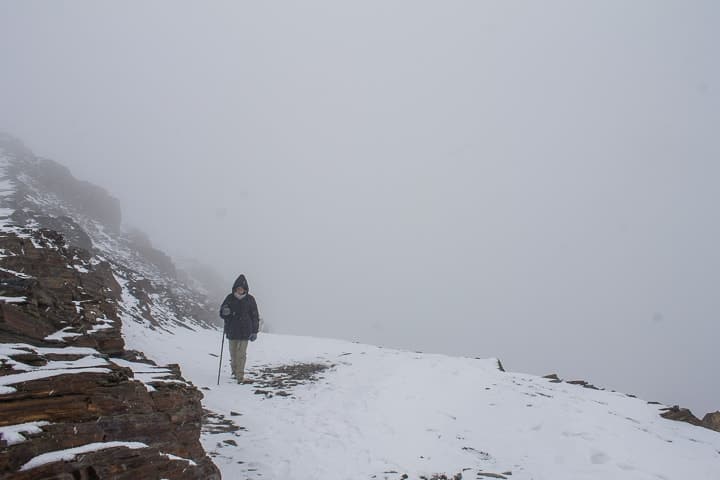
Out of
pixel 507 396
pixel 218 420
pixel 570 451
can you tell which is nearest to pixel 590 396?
pixel 507 396

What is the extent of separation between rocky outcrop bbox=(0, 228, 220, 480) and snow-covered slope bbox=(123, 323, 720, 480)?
1812 millimetres

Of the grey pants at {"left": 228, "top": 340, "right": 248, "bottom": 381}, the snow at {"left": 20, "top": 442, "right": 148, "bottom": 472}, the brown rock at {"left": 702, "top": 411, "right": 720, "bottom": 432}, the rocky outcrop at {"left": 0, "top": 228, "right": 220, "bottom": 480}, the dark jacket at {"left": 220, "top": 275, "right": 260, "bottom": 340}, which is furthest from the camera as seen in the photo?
the dark jacket at {"left": 220, "top": 275, "right": 260, "bottom": 340}

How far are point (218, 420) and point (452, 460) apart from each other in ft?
21.1

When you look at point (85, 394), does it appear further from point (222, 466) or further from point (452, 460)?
point (452, 460)

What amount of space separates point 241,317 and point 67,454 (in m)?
11.1

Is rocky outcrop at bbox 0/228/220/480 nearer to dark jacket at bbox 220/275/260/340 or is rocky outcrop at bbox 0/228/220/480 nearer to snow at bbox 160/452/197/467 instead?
snow at bbox 160/452/197/467

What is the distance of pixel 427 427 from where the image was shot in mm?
12367

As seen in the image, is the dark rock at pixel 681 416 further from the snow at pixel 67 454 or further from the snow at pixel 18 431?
the snow at pixel 18 431

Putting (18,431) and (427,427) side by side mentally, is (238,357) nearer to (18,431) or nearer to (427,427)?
(427,427)

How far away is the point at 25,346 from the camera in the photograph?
7488 millimetres

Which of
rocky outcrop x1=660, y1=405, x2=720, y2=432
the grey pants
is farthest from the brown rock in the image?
the grey pants

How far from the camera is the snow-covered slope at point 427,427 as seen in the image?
386 inches

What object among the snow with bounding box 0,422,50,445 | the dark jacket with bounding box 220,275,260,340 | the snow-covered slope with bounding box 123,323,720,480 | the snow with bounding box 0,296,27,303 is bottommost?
the snow-covered slope with bounding box 123,323,720,480

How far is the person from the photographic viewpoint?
16.4 m
